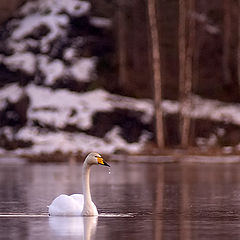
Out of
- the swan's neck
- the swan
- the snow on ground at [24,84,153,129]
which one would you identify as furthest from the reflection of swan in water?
the snow on ground at [24,84,153,129]

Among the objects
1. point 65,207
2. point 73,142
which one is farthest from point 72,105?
point 65,207

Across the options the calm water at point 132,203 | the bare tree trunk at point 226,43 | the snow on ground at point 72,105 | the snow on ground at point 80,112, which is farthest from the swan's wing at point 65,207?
the bare tree trunk at point 226,43

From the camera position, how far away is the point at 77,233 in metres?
16.3

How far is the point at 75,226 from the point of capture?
17.5 m

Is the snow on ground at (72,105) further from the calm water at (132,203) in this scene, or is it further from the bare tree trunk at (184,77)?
the calm water at (132,203)

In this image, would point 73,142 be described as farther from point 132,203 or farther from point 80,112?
point 132,203

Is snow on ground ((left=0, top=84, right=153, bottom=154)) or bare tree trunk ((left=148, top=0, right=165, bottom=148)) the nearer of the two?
snow on ground ((left=0, top=84, right=153, bottom=154))

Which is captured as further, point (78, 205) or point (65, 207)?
point (78, 205)

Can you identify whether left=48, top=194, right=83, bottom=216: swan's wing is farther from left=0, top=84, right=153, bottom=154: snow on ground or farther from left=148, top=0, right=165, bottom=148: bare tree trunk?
left=148, top=0, right=165, bottom=148: bare tree trunk

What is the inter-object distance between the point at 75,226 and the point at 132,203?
5.58 meters

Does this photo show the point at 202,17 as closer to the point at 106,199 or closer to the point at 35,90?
the point at 35,90

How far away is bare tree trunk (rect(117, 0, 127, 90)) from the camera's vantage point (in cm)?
5919

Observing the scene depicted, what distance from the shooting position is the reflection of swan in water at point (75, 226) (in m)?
16.2

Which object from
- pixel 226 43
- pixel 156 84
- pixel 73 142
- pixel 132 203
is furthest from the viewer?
pixel 226 43
